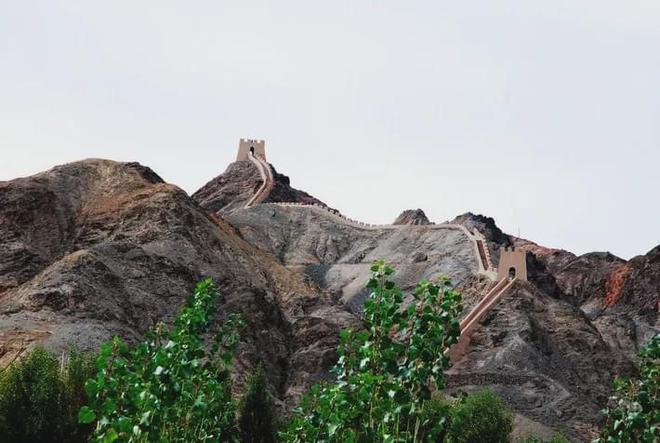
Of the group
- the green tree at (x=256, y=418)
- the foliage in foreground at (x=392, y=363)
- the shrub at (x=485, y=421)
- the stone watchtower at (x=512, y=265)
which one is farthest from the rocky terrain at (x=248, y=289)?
the foliage in foreground at (x=392, y=363)

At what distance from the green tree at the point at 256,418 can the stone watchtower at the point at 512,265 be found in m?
49.8

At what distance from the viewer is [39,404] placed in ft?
155

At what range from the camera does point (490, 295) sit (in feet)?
334

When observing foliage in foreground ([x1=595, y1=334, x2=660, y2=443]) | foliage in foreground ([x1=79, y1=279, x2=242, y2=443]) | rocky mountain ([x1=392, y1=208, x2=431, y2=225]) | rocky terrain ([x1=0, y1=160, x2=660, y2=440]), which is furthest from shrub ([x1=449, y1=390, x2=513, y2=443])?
rocky mountain ([x1=392, y1=208, x2=431, y2=225])

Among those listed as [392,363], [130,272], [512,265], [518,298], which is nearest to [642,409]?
[392,363]

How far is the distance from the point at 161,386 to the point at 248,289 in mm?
79108

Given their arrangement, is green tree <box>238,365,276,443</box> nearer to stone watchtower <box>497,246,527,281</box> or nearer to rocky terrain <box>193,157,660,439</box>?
rocky terrain <box>193,157,660,439</box>

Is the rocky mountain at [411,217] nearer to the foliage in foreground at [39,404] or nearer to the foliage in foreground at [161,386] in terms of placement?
the foliage in foreground at [39,404]

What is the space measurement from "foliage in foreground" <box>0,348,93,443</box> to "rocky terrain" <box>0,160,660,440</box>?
Result: 74.1ft

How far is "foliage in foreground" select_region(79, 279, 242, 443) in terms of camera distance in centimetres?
1712

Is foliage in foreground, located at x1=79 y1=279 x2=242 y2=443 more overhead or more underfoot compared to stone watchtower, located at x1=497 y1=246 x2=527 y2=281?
more underfoot

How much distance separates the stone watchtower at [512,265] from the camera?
105 m

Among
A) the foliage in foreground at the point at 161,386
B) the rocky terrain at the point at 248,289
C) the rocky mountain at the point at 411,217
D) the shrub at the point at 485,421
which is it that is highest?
the rocky mountain at the point at 411,217

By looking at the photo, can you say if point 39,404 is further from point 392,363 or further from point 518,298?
point 518,298
